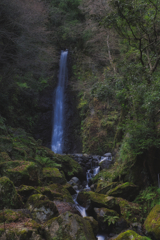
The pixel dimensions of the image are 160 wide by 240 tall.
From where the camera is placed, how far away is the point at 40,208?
3.75 m

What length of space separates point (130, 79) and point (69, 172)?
21.9ft

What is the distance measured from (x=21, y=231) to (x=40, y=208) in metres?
1.12

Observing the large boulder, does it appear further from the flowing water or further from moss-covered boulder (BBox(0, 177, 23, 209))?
the flowing water

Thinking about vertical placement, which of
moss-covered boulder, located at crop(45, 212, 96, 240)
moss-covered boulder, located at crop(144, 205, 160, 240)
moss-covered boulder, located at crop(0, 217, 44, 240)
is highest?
moss-covered boulder, located at crop(0, 217, 44, 240)

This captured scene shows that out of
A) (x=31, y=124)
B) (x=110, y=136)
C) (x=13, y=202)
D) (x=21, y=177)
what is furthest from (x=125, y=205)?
(x=31, y=124)

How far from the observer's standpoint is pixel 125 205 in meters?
5.94

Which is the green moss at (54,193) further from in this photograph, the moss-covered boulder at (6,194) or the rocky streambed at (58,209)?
the moss-covered boulder at (6,194)

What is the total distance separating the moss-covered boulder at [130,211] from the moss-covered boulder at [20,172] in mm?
2970

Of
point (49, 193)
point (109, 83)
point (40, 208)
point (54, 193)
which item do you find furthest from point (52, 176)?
point (109, 83)

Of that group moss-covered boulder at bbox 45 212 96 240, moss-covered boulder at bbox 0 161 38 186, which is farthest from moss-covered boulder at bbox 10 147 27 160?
moss-covered boulder at bbox 45 212 96 240

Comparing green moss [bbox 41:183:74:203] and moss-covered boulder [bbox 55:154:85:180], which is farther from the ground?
green moss [bbox 41:183:74:203]

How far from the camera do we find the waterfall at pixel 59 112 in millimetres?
20672

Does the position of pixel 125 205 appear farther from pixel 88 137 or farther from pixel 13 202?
pixel 88 137

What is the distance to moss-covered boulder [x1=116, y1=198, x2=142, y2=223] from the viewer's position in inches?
219
